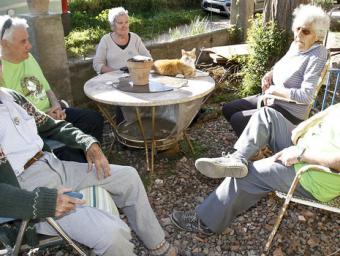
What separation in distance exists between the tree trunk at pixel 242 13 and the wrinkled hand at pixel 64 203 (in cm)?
571

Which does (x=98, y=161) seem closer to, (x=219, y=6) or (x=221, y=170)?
(x=221, y=170)

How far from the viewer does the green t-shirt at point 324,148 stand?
2.11m

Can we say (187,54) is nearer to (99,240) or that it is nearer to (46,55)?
(46,55)

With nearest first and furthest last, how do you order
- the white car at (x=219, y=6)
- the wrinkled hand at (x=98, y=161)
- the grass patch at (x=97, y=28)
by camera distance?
1. the wrinkled hand at (x=98, y=161)
2. the grass patch at (x=97, y=28)
3. the white car at (x=219, y=6)

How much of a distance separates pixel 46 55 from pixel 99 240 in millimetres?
2492

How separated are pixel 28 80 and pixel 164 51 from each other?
8.97 feet

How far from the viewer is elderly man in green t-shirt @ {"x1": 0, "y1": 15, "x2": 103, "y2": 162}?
268 centimetres

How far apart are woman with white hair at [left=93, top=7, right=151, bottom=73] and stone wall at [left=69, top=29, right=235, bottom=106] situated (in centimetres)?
50

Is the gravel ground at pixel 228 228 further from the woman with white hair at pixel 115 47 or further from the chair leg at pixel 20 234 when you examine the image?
the woman with white hair at pixel 115 47

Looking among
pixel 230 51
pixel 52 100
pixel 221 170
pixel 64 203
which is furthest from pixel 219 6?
pixel 64 203

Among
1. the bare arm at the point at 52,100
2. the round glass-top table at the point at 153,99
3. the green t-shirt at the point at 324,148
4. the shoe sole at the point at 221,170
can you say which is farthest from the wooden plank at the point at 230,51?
the shoe sole at the point at 221,170

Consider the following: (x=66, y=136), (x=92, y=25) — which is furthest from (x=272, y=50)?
Result: (x=92, y=25)

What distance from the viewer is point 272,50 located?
450 cm

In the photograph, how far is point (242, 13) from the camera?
674 centimetres
